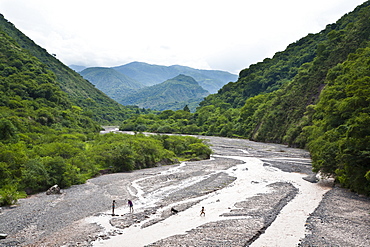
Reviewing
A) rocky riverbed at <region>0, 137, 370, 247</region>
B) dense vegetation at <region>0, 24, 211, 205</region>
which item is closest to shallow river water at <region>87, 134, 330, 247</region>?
rocky riverbed at <region>0, 137, 370, 247</region>

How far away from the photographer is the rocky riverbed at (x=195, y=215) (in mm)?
21406

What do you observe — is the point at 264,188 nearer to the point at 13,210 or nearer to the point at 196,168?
the point at 196,168

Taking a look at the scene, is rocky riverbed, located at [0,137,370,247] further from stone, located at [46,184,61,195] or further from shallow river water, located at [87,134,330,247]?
stone, located at [46,184,61,195]

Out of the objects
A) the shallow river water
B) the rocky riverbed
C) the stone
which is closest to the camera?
the rocky riverbed

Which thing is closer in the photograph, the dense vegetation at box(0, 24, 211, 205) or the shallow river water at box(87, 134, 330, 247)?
the shallow river water at box(87, 134, 330, 247)

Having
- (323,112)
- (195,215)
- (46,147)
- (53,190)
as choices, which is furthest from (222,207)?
(323,112)

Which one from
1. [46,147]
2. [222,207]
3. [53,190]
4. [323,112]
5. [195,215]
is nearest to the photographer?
[195,215]

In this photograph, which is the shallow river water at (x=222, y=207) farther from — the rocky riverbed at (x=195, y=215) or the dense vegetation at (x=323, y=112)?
the dense vegetation at (x=323, y=112)

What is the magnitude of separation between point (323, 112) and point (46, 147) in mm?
60445

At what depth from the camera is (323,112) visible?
6512 centimetres

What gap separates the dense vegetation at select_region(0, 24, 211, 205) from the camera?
35750 mm

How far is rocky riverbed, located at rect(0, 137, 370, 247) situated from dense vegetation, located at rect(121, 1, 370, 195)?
16.2 feet

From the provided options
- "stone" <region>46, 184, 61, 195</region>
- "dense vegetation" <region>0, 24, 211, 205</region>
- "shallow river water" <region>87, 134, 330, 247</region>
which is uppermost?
"dense vegetation" <region>0, 24, 211, 205</region>

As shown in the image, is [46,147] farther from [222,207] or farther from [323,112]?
[323,112]
